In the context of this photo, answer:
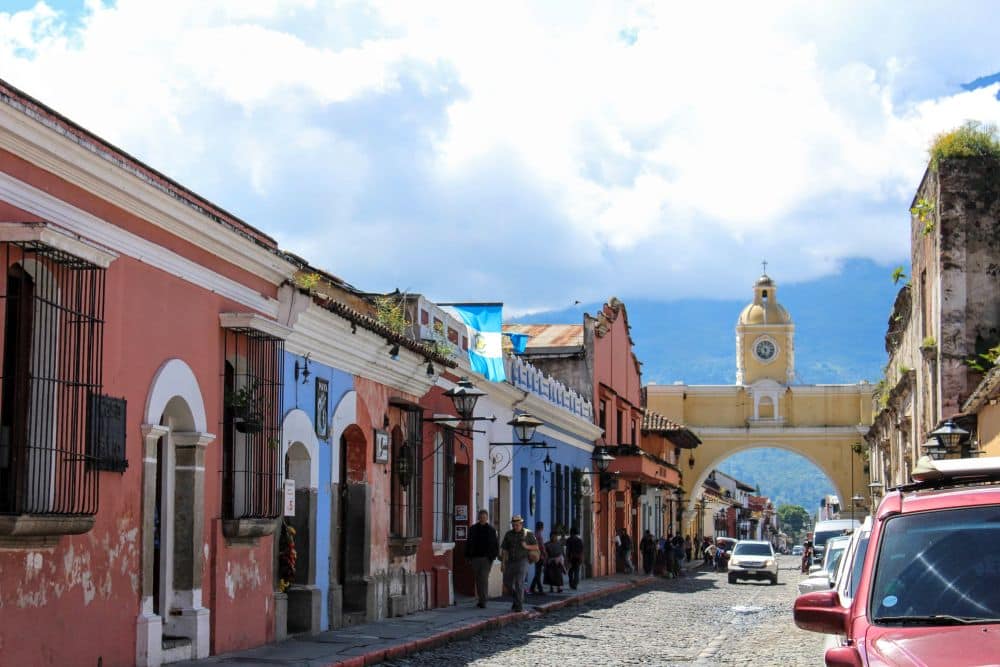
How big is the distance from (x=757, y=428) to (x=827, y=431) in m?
3.21

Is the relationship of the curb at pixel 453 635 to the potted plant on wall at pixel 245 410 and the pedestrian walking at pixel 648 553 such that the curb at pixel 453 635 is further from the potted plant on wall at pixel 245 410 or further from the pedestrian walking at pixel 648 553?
the pedestrian walking at pixel 648 553

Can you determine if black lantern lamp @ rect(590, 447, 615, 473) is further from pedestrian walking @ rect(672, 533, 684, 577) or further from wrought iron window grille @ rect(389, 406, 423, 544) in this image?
wrought iron window grille @ rect(389, 406, 423, 544)

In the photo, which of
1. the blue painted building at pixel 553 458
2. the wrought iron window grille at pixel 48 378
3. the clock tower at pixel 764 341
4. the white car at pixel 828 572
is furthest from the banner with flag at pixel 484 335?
the clock tower at pixel 764 341

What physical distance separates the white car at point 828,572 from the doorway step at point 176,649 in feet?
17.7

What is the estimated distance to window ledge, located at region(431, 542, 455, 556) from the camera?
20188 mm

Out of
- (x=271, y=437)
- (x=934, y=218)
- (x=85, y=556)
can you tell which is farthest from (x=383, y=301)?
(x=934, y=218)

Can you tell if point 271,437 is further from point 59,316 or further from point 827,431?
point 827,431

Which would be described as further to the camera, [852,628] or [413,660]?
[413,660]

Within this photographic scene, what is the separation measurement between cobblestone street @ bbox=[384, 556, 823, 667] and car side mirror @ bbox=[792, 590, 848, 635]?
7217 mm

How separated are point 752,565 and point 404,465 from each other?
66.1 feet

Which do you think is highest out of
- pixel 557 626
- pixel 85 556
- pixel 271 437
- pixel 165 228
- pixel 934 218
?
pixel 934 218

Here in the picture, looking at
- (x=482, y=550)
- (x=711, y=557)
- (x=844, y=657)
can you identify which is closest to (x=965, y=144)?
(x=482, y=550)

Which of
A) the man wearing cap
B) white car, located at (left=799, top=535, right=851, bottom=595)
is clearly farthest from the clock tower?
white car, located at (left=799, top=535, right=851, bottom=595)

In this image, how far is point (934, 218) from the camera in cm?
2680
